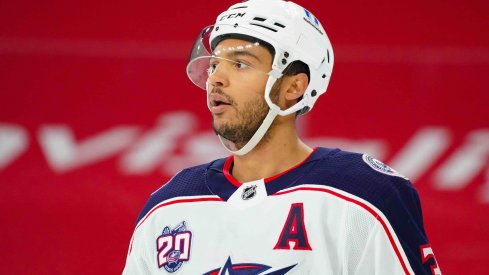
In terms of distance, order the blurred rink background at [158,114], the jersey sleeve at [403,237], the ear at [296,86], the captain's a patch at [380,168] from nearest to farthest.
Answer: the jersey sleeve at [403,237], the captain's a patch at [380,168], the ear at [296,86], the blurred rink background at [158,114]

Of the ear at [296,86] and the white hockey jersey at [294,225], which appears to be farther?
the ear at [296,86]

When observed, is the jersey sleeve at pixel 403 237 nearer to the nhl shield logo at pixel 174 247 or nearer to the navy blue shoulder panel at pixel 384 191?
the navy blue shoulder panel at pixel 384 191

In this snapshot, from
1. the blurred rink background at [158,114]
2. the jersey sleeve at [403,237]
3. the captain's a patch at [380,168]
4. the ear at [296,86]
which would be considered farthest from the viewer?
the blurred rink background at [158,114]

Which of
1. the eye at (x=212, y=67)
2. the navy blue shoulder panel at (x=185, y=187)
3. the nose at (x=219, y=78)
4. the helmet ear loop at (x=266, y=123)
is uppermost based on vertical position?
the eye at (x=212, y=67)

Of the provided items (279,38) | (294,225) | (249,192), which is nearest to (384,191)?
(294,225)

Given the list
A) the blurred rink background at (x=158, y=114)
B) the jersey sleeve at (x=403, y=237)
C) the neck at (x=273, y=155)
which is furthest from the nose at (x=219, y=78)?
the blurred rink background at (x=158, y=114)

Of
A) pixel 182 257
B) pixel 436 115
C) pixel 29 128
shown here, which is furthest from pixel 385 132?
pixel 182 257

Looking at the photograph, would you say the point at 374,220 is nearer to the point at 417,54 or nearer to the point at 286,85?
the point at 286,85

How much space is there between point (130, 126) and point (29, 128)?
1.33 ft

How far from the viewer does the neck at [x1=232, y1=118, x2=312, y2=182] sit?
2201mm

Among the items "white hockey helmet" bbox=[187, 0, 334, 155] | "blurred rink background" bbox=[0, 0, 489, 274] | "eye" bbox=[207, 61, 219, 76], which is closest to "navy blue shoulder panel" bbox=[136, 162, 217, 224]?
"white hockey helmet" bbox=[187, 0, 334, 155]

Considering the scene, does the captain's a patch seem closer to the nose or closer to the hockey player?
the hockey player

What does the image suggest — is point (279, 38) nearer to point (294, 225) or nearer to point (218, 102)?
point (218, 102)

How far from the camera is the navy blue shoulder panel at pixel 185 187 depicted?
88.4 inches
